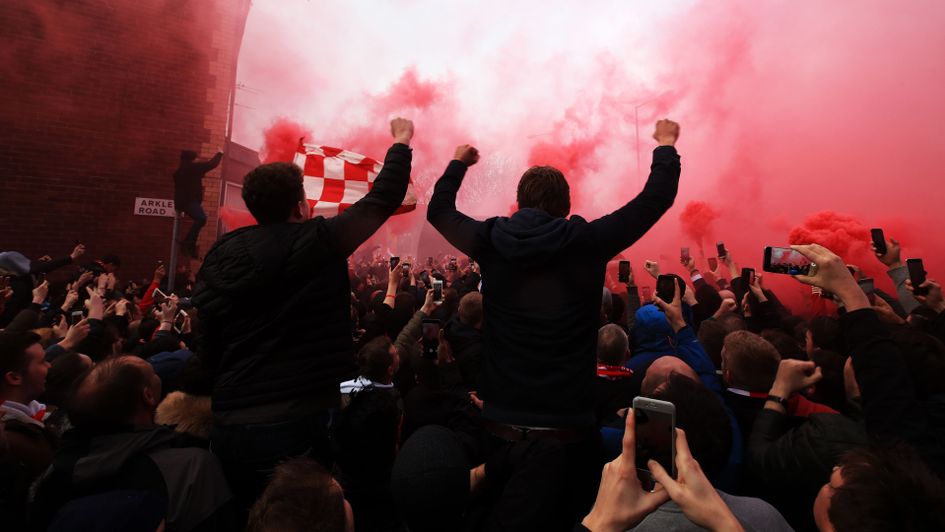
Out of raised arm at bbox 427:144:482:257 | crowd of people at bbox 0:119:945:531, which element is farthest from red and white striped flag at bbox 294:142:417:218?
crowd of people at bbox 0:119:945:531

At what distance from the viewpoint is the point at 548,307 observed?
161 cm

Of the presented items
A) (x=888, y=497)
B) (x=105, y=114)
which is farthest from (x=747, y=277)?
(x=105, y=114)

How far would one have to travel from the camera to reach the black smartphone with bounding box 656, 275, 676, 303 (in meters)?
2.89

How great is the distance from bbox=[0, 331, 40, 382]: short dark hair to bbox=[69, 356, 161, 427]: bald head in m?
0.89

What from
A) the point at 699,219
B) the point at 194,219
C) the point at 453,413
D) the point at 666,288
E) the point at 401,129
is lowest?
the point at 453,413

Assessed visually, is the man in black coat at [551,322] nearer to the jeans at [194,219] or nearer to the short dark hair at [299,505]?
the short dark hair at [299,505]

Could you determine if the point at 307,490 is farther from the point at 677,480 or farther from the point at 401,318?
the point at 401,318

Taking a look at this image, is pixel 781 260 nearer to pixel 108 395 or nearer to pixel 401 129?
pixel 401 129

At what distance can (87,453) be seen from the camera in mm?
1504

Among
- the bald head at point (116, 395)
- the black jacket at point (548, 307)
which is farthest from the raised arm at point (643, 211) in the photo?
the bald head at point (116, 395)

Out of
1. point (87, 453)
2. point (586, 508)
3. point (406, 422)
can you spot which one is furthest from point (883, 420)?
point (87, 453)

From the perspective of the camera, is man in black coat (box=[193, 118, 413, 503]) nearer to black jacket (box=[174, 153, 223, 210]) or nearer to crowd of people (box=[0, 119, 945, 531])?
crowd of people (box=[0, 119, 945, 531])

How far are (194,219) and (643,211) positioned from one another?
369 inches

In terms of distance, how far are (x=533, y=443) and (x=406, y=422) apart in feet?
3.89
